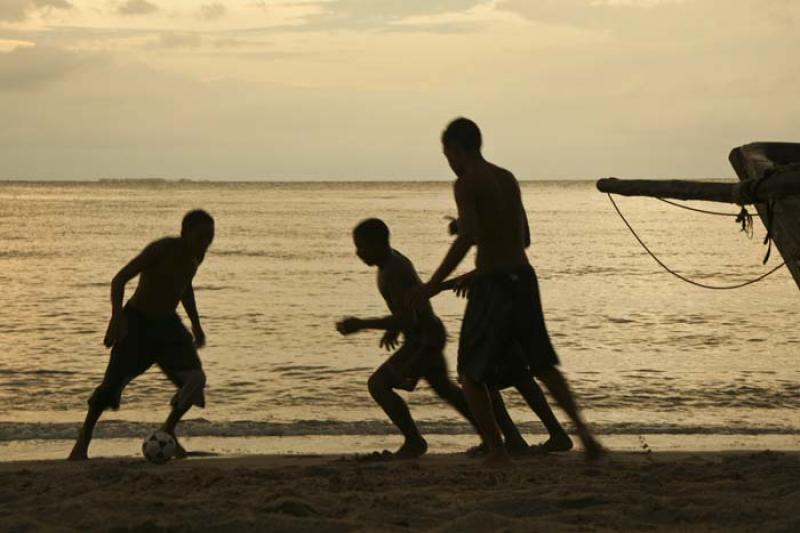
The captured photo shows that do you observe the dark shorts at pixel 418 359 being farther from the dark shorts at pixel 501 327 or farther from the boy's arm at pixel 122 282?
the boy's arm at pixel 122 282

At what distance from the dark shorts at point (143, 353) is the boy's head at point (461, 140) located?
2.12m

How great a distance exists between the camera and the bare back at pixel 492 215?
253 inches

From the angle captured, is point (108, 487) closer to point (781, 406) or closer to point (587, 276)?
point (781, 406)

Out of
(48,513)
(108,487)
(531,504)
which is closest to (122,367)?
(108,487)

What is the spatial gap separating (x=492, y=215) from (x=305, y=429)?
3.66 metres

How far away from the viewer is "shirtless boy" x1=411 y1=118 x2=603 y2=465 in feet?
21.0

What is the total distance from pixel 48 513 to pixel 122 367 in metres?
2.10

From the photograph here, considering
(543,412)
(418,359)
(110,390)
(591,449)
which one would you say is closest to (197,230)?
(110,390)

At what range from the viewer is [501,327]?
20.9 feet

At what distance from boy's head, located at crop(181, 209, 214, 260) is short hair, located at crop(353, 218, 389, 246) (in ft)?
3.01

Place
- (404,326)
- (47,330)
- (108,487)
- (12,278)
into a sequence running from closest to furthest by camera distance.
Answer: (108,487) < (404,326) < (47,330) < (12,278)

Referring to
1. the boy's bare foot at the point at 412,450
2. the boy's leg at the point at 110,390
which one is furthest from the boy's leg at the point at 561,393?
the boy's leg at the point at 110,390

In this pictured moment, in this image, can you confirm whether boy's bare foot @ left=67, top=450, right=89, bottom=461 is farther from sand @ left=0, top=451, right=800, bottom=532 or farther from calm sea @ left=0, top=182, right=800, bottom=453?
calm sea @ left=0, top=182, right=800, bottom=453

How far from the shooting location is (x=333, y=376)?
1207 cm
